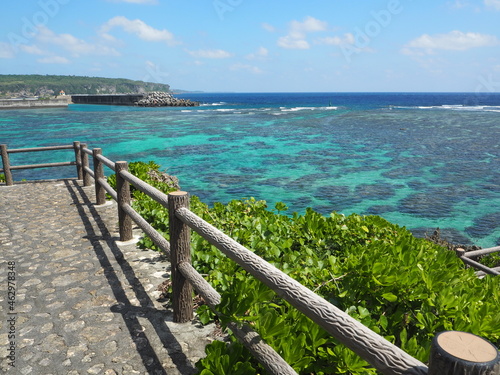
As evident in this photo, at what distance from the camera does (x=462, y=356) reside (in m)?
1.29

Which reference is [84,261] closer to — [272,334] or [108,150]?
[272,334]

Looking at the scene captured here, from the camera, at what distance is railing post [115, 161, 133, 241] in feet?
20.6

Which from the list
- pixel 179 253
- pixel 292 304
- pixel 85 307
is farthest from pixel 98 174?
pixel 292 304

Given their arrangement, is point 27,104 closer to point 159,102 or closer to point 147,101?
point 147,101

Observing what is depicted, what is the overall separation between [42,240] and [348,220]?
5309 millimetres

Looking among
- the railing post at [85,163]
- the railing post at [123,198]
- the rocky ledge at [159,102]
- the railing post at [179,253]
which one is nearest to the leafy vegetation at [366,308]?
the railing post at [179,253]

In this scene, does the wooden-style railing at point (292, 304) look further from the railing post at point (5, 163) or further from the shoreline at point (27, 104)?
the shoreline at point (27, 104)

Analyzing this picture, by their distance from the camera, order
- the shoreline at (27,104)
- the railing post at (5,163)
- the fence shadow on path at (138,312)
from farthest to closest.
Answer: the shoreline at (27,104), the railing post at (5,163), the fence shadow on path at (138,312)

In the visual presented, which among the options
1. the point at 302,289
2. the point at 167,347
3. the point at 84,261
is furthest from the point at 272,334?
the point at 84,261

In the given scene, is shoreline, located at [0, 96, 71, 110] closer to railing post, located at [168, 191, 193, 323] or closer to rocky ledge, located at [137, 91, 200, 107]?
rocky ledge, located at [137, 91, 200, 107]

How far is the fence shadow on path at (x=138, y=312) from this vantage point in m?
3.53

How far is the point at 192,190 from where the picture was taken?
781 inches

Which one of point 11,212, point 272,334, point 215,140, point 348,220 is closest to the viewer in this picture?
point 272,334

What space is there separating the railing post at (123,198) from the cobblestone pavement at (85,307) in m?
0.22
